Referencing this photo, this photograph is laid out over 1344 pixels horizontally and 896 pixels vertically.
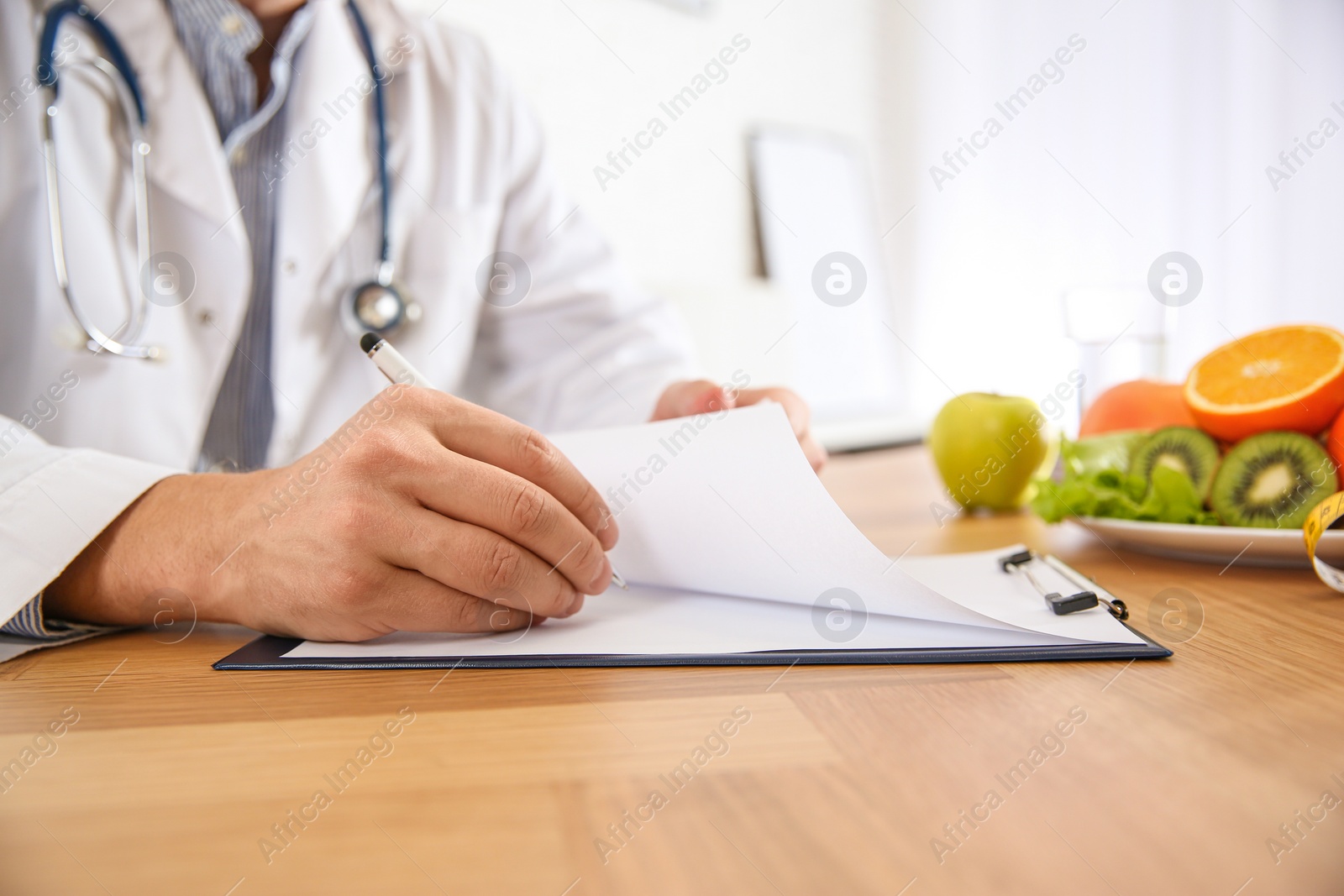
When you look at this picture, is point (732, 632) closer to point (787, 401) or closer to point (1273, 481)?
point (787, 401)

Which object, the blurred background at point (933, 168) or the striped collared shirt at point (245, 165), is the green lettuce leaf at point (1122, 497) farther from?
the blurred background at point (933, 168)

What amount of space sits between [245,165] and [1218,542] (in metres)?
1.15

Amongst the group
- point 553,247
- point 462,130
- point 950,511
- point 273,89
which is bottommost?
point 950,511

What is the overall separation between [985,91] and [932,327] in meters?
0.92

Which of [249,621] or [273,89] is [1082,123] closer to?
[273,89]

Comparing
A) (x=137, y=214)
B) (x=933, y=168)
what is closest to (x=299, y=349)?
(x=137, y=214)

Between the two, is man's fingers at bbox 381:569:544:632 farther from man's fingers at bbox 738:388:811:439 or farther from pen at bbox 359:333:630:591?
man's fingers at bbox 738:388:811:439

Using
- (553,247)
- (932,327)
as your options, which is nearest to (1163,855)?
(553,247)

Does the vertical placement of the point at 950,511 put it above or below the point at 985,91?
below

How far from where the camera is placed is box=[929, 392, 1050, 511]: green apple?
0.92m

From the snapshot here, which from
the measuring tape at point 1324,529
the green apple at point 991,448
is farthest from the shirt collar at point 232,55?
the measuring tape at point 1324,529

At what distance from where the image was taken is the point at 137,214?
0.95 meters

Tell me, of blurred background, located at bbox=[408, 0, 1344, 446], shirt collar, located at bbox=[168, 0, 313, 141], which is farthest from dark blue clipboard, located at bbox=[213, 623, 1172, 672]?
blurred background, located at bbox=[408, 0, 1344, 446]

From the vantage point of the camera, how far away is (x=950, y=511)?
0.96 metres
